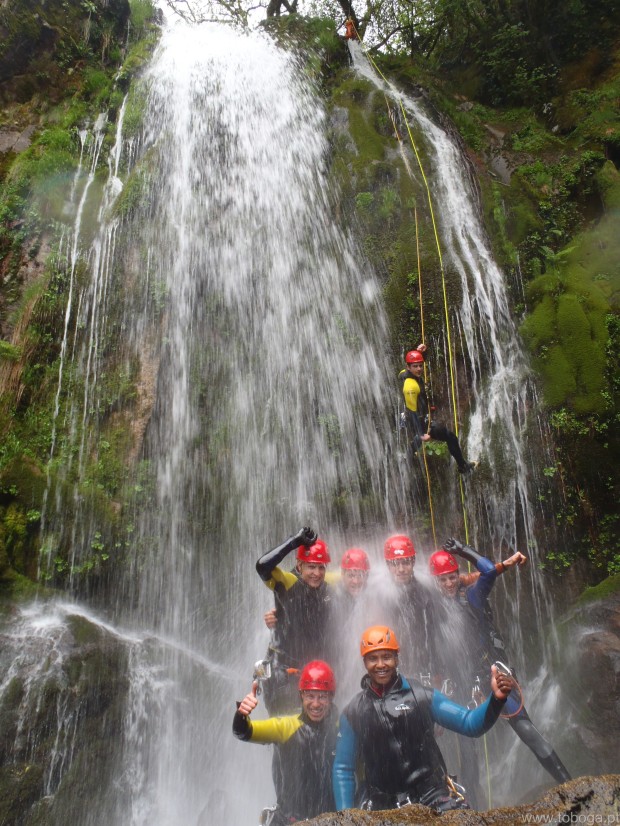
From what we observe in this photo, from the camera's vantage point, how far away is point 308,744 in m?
4.08

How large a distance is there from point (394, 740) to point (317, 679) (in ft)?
2.49

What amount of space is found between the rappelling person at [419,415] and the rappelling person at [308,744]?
10.9ft

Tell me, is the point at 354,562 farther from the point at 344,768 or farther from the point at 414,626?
the point at 344,768

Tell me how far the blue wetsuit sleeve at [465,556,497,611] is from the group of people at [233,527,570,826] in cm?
1

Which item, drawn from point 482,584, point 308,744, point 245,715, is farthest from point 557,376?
point 245,715

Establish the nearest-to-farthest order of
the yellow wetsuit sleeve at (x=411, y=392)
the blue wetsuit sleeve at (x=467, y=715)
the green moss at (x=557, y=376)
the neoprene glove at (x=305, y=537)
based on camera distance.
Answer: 1. the blue wetsuit sleeve at (x=467, y=715)
2. the neoprene glove at (x=305, y=537)
3. the yellow wetsuit sleeve at (x=411, y=392)
4. the green moss at (x=557, y=376)

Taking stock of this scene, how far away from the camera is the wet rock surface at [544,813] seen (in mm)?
2420

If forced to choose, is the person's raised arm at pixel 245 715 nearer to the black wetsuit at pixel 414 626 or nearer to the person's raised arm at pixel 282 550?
the person's raised arm at pixel 282 550

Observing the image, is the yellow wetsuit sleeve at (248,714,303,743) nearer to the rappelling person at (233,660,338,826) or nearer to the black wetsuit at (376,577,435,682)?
the rappelling person at (233,660,338,826)

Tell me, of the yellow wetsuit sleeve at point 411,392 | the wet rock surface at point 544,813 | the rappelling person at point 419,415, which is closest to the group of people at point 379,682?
the wet rock surface at point 544,813

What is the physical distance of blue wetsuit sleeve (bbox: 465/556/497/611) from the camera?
16.2ft

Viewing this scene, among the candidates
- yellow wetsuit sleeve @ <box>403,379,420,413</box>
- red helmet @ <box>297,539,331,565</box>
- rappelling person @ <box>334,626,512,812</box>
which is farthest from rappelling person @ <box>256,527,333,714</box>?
yellow wetsuit sleeve @ <box>403,379,420,413</box>

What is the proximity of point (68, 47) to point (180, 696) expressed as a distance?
12356mm
